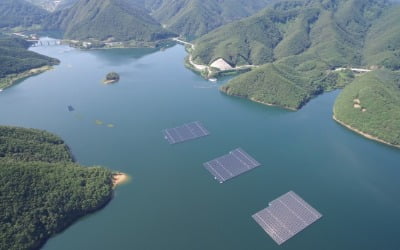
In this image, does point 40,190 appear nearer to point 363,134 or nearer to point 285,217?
point 285,217

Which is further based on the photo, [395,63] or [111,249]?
[395,63]

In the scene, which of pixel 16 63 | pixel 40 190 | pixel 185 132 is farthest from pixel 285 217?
pixel 16 63

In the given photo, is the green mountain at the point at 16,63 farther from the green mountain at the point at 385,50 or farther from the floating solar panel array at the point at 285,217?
the green mountain at the point at 385,50

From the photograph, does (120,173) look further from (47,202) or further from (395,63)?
(395,63)

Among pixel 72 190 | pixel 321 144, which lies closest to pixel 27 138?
pixel 72 190

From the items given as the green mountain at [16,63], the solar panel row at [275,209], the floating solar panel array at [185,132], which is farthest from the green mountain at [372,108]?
the green mountain at [16,63]

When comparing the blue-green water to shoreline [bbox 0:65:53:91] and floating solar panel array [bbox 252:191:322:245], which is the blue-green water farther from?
shoreline [bbox 0:65:53:91]

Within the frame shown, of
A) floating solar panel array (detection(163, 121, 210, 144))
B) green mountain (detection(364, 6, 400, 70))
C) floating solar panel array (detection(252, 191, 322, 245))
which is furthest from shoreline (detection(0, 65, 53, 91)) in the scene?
green mountain (detection(364, 6, 400, 70))
